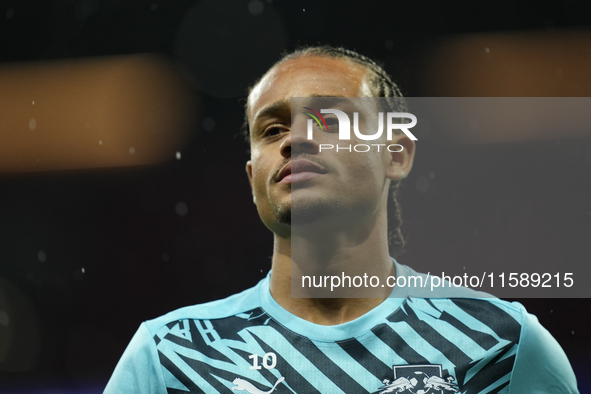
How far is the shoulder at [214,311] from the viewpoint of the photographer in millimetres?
1303

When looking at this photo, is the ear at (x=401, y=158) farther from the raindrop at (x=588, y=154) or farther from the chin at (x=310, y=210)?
the raindrop at (x=588, y=154)

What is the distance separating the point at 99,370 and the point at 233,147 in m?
0.83

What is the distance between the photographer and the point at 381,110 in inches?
54.4

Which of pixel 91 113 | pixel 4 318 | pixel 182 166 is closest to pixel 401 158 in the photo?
pixel 182 166

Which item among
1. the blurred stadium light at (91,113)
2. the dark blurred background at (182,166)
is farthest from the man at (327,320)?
the blurred stadium light at (91,113)

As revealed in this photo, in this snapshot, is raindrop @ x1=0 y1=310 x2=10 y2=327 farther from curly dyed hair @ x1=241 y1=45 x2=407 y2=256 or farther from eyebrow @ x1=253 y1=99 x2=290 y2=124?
curly dyed hair @ x1=241 y1=45 x2=407 y2=256

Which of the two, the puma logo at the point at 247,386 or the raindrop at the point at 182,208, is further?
the raindrop at the point at 182,208

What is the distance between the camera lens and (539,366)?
1.25 metres

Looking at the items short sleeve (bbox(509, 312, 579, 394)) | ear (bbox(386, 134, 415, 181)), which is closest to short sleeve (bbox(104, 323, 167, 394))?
ear (bbox(386, 134, 415, 181))

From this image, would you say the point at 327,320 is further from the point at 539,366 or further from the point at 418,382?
the point at 539,366

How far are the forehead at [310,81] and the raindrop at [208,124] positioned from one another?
239 millimetres

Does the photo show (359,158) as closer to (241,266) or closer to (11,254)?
(241,266)

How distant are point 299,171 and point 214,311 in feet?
1.48

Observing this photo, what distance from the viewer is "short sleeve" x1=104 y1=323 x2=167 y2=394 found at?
122 centimetres
